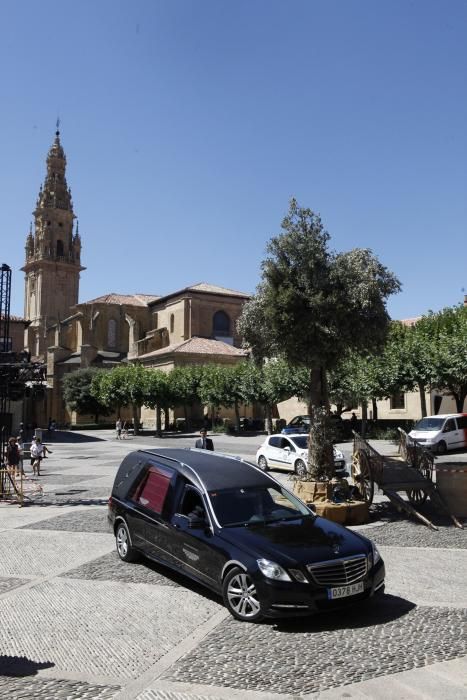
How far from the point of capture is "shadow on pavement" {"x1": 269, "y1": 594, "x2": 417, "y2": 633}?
18.3 feet

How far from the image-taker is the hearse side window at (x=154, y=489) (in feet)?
23.9

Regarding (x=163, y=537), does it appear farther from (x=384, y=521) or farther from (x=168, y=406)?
(x=168, y=406)

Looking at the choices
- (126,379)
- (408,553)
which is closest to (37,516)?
(408,553)

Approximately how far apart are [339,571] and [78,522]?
685cm

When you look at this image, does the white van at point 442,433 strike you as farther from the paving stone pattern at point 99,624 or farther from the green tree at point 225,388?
the paving stone pattern at point 99,624

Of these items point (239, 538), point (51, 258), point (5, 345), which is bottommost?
point (239, 538)

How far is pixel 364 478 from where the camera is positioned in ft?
38.9

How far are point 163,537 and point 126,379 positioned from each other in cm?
4060

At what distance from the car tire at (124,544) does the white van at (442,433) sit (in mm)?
19466

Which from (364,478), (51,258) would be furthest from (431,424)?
(51,258)

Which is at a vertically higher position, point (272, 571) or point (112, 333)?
point (112, 333)

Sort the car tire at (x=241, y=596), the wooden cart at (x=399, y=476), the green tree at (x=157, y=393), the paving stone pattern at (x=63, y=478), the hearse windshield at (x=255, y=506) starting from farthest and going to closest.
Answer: the green tree at (x=157, y=393)
the paving stone pattern at (x=63, y=478)
the wooden cart at (x=399, y=476)
the hearse windshield at (x=255, y=506)
the car tire at (x=241, y=596)

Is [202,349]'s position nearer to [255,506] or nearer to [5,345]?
[5,345]

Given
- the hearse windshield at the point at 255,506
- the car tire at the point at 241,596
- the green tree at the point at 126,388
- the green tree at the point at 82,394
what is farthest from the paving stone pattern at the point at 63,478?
the green tree at the point at 82,394
